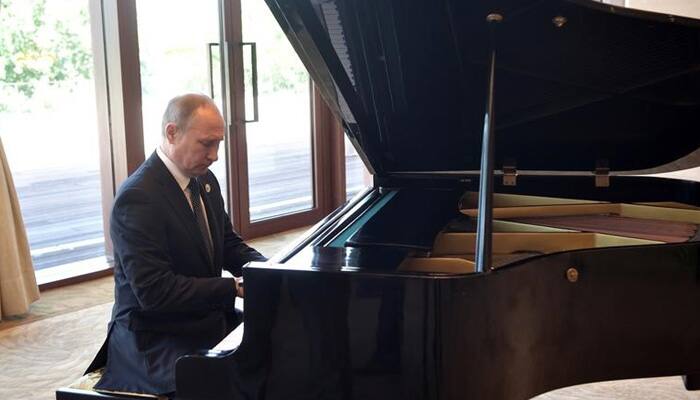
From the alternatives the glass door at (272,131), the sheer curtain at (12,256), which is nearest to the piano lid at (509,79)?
the sheer curtain at (12,256)

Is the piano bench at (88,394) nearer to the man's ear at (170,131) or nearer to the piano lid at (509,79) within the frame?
the man's ear at (170,131)

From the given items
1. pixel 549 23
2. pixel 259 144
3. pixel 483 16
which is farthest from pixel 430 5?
pixel 259 144

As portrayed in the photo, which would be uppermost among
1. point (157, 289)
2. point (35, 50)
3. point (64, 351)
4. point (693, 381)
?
point (35, 50)

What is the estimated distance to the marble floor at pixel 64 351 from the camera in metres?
3.28

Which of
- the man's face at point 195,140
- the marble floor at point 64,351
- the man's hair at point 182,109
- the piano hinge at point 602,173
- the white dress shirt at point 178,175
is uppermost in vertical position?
the man's hair at point 182,109

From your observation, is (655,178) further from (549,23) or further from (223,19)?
(223,19)

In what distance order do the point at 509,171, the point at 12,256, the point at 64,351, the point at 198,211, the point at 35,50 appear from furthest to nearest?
the point at 35,50 → the point at 12,256 → the point at 64,351 → the point at 509,171 → the point at 198,211

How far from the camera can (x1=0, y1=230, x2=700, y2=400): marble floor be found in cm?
328

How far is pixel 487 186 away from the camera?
2.13 metres

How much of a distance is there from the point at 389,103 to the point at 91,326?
2261 mm

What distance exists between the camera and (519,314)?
192 cm

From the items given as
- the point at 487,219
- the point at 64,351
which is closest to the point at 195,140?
the point at 487,219

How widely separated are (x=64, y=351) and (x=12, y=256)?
577 mm

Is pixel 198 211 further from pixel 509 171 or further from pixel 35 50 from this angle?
pixel 35 50
